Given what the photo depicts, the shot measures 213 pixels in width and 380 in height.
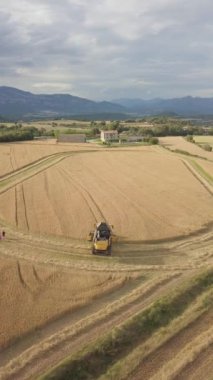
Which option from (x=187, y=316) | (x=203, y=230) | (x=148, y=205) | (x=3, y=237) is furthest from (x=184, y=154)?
(x=187, y=316)

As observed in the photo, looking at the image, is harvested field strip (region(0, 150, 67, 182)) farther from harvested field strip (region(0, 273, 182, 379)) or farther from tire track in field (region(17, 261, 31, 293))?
harvested field strip (region(0, 273, 182, 379))

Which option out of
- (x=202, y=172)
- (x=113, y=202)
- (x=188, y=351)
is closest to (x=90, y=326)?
(x=188, y=351)

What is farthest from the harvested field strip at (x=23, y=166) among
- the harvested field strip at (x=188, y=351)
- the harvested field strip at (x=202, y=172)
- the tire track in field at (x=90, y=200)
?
the harvested field strip at (x=188, y=351)

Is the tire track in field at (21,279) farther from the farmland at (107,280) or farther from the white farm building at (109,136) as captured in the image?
the white farm building at (109,136)

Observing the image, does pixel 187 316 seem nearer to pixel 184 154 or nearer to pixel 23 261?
pixel 23 261

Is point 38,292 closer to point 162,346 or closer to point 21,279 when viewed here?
point 21,279

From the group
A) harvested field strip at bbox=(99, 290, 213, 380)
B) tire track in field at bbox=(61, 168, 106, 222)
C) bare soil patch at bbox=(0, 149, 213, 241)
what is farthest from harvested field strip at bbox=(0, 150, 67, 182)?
harvested field strip at bbox=(99, 290, 213, 380)
